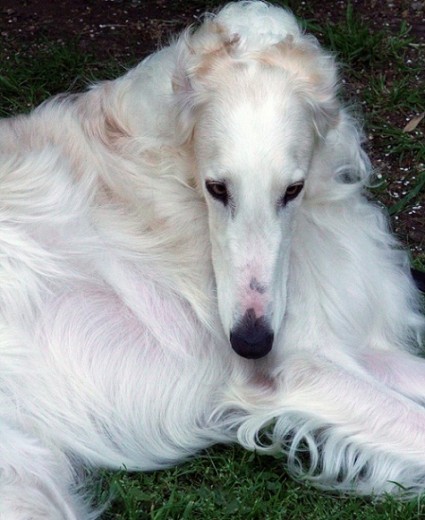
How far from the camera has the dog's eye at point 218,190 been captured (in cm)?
384

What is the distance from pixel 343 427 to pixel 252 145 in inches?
43.1

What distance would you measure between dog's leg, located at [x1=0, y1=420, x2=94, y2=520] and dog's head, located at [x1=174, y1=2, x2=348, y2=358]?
76 centimetres

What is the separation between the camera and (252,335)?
376cm

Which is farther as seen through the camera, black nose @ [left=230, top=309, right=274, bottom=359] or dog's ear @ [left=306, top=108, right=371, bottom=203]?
dog's ear @ [left=306, top=108, right=371, bottom=203]

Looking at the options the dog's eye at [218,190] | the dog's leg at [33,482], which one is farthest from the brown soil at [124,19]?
the dog's leg at [33,482]

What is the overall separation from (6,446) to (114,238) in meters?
0.92

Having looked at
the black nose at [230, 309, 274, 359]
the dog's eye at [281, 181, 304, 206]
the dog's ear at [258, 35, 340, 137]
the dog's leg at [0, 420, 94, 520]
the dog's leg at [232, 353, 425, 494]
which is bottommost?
the dog's leg at [232, 353, 425, 494]

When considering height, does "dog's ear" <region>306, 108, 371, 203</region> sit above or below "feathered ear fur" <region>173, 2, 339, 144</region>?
below

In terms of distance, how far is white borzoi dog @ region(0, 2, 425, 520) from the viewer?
12.6ft

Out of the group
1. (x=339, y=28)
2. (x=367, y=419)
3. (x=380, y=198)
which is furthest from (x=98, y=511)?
(x=339, y=28)

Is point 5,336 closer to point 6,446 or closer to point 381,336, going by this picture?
point 6,446

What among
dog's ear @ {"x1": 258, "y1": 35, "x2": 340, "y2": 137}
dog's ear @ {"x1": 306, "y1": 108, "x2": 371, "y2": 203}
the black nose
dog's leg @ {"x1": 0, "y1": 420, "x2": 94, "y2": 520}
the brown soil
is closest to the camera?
dog's leg @ {"x1": 0, "y1": 420, "x2": 94, "y2": 520}

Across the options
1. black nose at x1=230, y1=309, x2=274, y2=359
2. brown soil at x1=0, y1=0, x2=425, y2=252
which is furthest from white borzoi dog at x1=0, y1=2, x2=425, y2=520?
brown soil at x1=0, y1=0, x2=425, y2=252

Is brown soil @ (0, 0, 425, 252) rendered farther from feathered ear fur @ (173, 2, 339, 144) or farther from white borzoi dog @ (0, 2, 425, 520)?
feathered ear fur @ (173, 2, 339, 144)
